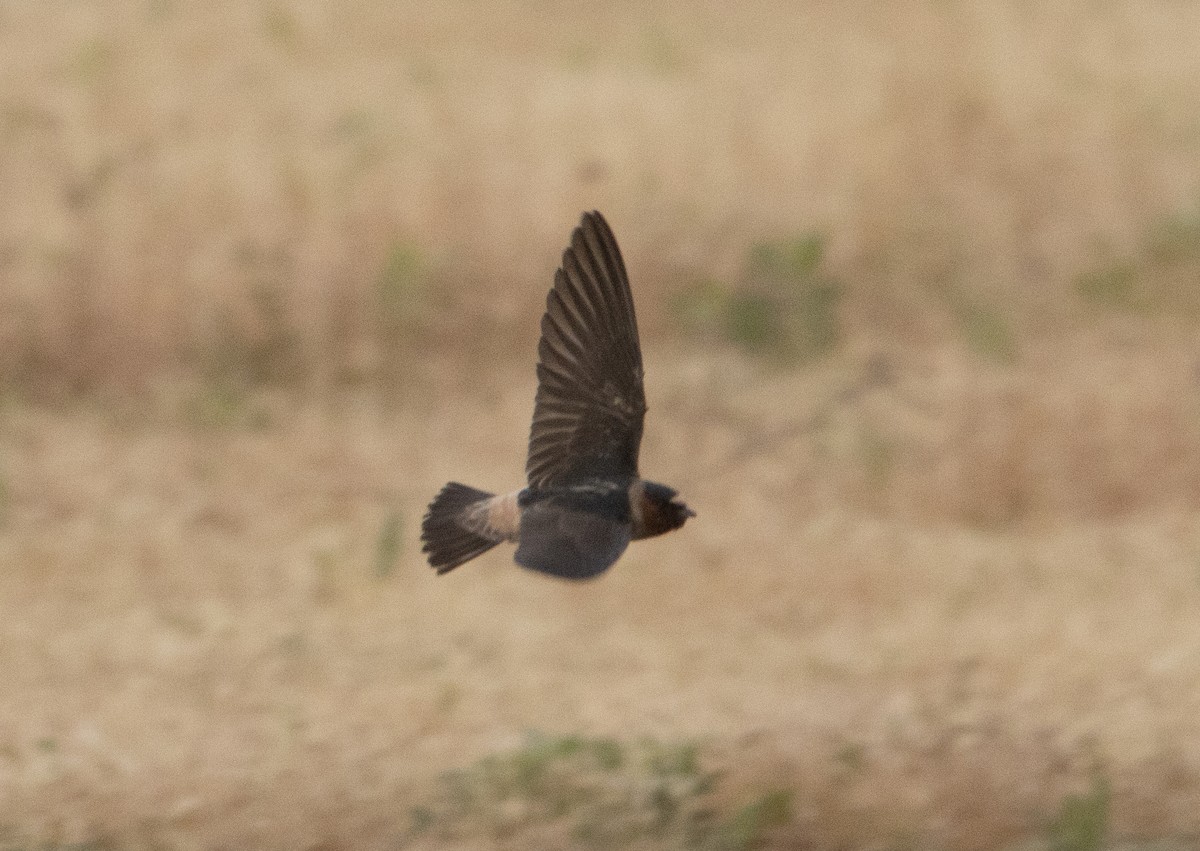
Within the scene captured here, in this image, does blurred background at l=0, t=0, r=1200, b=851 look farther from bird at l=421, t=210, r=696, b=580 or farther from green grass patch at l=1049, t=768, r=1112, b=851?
bird at l=421, t=210, r=696, b=580

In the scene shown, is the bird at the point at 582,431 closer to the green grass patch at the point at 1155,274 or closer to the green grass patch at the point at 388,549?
the green grass patch at the point at 388,549

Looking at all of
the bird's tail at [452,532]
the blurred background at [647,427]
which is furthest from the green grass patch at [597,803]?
the bird's tail at [452,532]

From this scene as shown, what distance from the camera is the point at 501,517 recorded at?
4250 mm

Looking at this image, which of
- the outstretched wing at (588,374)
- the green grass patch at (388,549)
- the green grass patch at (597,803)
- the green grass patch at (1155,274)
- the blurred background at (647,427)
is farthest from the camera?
the green grass patch at (1155,274)

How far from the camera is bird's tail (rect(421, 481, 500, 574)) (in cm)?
424

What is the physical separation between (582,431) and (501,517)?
28 centimetres

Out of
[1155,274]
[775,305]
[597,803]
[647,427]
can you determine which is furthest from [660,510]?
[1155,274]

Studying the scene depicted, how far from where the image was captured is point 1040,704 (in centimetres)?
645

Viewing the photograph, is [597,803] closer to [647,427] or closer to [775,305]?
[647,427]

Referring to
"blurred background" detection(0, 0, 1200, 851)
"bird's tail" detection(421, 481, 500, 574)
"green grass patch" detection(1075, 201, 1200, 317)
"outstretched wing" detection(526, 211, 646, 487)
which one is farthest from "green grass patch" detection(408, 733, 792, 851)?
"green grass patch" detection(1075, 201, 1200, 317)

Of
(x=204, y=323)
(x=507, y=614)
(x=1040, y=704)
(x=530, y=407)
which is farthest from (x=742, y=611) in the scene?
(x=204, y=323)

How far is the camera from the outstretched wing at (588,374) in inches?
164

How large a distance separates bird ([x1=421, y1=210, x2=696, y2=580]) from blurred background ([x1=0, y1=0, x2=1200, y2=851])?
115cm

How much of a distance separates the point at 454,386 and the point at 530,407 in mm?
518
